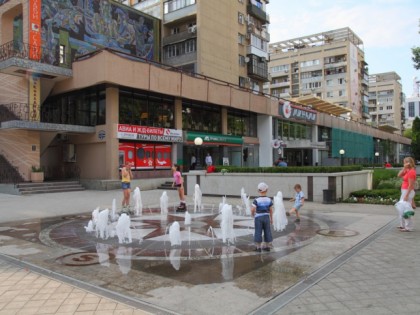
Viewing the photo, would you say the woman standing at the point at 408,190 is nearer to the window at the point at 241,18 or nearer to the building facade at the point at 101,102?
the building facade at the point at 101,102

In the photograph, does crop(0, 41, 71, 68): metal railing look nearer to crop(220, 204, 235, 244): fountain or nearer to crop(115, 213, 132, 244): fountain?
crop(115, 213, 132, 244): fountain

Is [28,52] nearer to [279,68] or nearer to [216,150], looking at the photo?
[216,150]

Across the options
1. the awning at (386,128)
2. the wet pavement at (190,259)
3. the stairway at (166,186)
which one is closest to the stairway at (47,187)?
the stairway at (166,186)

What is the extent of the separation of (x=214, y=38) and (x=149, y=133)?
62.6 feet

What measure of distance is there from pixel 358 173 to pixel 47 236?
15153mm

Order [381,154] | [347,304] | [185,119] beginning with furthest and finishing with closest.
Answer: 1. [381,154]
2. [185,119]
3. [347,304]

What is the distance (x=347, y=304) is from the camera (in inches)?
181

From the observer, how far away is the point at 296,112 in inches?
1743

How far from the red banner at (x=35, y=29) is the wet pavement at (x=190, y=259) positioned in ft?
58.7

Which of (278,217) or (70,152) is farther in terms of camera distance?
(70,152)

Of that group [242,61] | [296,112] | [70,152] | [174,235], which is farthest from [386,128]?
[174,235]

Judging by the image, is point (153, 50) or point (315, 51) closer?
point (153, 50)

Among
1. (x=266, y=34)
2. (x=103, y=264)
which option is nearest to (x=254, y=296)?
(x=103, y=264)

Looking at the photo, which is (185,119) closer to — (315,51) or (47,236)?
(47,236)
